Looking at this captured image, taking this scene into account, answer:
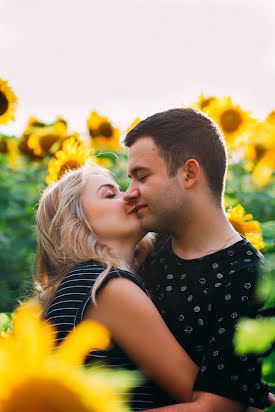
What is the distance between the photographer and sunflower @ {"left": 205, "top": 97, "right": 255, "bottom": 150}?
4.82m

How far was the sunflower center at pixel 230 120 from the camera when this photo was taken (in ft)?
15.9

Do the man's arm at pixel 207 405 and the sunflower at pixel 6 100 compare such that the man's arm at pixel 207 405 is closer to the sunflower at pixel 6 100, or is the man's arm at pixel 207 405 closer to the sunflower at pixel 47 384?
the sunflower at pixel 47 384

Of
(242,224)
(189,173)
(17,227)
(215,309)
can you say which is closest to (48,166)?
(17,227)

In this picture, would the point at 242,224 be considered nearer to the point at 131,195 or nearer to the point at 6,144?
the point at 131,195

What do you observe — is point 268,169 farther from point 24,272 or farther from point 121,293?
point 24,272

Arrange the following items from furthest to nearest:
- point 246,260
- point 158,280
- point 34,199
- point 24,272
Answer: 1. point 34,199
2. point 24,272
3. point 158,280
4. point 246,260

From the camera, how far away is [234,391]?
2021 millimetres

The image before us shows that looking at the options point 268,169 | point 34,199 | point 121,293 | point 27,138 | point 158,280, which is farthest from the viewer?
point 27,138

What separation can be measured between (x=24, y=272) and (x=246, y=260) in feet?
9.63

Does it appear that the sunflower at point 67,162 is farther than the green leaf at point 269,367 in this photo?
Yes

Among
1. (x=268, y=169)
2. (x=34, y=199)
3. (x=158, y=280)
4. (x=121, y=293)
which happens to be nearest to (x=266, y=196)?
(x=34, y=199)

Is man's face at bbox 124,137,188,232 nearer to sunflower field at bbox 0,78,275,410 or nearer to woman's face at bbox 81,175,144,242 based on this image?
woman's face at bbox 81,175,144,242

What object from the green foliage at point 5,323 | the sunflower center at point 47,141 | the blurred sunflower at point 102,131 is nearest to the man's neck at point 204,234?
the green foliage at point 5,323

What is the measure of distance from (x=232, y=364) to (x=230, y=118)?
126 inches
